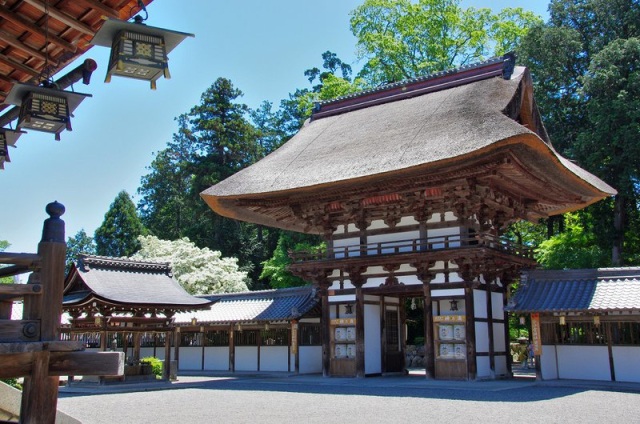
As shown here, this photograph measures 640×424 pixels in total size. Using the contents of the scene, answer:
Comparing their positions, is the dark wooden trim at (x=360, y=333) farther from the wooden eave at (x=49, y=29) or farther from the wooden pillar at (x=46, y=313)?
the wooden pillar at (x=46, y=313)

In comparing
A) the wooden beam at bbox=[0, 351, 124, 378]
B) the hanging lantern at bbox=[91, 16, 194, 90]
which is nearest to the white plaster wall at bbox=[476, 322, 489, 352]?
the hanging lantern at bbox=[91, 16, 194, 90]

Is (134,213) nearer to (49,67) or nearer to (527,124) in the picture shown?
(527,124)

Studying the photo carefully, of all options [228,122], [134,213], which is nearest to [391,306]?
[228,122]

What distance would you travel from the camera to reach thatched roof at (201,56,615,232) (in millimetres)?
15969

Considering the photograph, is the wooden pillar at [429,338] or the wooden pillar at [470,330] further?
the wooden pillar at [429,338]

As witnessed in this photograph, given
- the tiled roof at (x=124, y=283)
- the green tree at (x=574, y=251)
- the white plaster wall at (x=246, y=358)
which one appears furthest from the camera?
the green tree at (x=574, y=251)

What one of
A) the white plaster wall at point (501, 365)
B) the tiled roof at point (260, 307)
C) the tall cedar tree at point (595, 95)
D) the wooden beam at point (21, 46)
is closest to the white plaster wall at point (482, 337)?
the white plaster wall at point (501, 365)

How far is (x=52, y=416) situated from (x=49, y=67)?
4390mm

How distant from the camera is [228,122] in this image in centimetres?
4241

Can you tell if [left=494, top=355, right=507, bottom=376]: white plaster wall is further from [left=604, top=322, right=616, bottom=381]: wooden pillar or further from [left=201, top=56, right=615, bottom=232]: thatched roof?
[left=201, top=56, right=615, bottom=232]: thatched roof

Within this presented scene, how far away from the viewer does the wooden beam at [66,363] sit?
5293 millimetres

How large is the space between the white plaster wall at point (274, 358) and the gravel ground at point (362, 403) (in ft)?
14.5

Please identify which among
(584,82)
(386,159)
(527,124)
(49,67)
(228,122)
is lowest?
(49,67)

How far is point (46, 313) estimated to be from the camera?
17.8 ft
